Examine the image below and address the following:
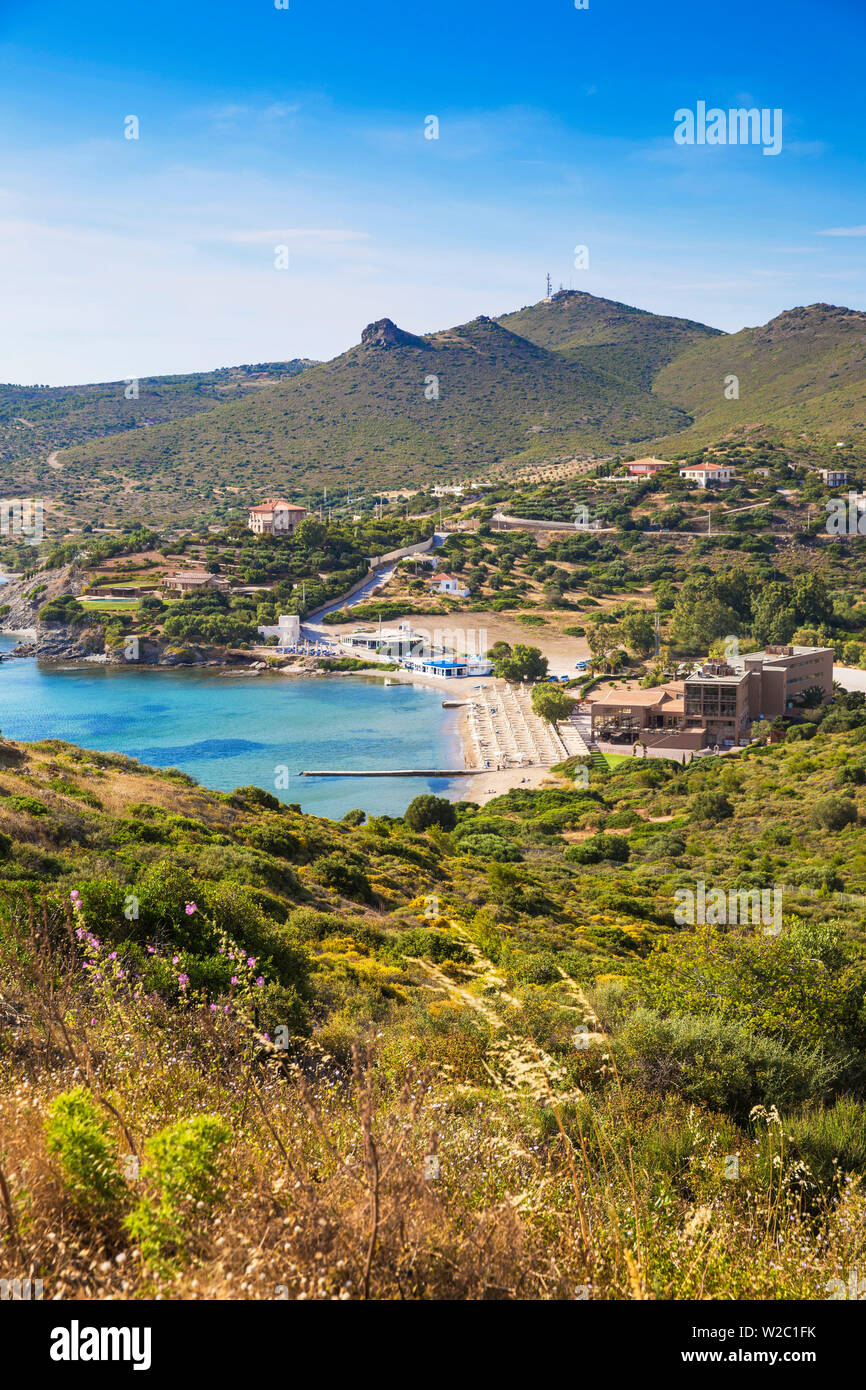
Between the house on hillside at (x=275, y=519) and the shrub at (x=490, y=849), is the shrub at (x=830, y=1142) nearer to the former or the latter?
the shrub at (x=490, y=849)

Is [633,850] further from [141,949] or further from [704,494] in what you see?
[704,494]

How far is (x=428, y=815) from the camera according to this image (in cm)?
2525

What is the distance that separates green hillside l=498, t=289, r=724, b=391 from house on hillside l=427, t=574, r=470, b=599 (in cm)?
8742

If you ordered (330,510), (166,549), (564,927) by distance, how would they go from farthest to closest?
(330,510), (166,549), (564,927)

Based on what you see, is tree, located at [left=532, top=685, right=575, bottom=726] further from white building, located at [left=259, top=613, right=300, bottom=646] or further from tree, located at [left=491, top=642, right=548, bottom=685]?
white building, located at [left=259, top=613, right=300, bottom=646]

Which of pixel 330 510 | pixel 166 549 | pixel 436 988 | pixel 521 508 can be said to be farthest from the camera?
pixel 330 510

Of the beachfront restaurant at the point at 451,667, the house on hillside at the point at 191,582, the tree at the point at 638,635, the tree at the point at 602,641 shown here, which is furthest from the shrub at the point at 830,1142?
the house on hillside at the point at 191,582

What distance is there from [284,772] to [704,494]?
2065 inches

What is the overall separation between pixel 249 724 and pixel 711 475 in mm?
49858

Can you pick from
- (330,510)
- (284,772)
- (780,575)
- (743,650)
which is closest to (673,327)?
(330,510)

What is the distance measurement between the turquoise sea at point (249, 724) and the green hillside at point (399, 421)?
57.1 m

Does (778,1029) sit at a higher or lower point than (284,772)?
higher

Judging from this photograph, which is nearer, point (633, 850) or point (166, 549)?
point (633, 850)
